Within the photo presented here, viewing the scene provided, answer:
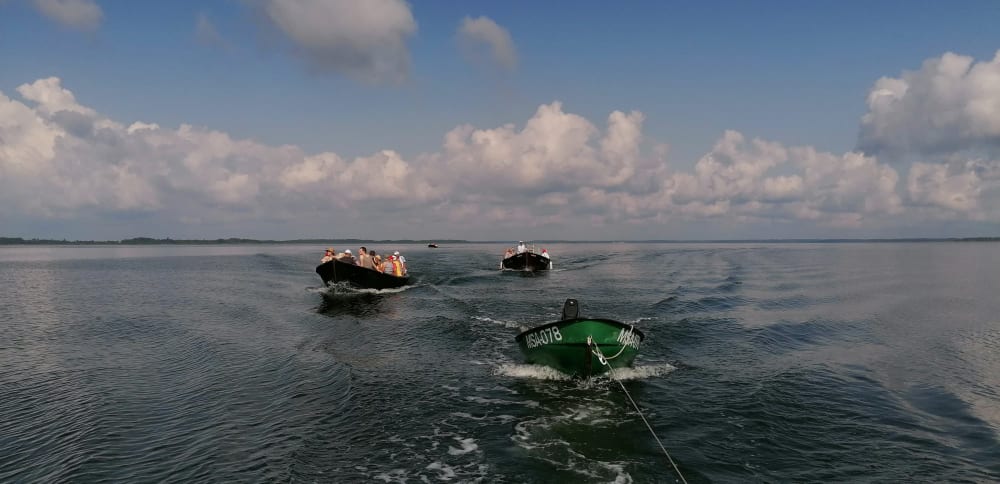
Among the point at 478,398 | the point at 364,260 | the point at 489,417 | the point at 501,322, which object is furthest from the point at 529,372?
the point at 364,260

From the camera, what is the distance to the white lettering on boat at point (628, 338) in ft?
44.9

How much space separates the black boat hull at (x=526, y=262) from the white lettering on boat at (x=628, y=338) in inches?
1471

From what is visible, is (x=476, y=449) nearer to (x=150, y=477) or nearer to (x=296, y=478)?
(x=296, y=478)

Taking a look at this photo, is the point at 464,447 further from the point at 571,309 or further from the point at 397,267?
the point at 397,267

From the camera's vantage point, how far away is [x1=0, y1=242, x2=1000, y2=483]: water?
915cm

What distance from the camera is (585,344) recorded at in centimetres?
1335

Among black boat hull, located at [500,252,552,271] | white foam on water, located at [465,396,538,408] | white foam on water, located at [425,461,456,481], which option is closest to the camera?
white foam on water, located at [425,461,456,481]

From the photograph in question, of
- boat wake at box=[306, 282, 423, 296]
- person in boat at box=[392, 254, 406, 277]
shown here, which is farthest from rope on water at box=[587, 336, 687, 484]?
person in boat at box=[392, 254, 406, 277]

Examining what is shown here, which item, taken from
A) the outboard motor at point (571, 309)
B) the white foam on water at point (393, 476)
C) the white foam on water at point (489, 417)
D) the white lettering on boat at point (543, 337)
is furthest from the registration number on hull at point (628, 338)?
the white foam on water at point (393, 476)

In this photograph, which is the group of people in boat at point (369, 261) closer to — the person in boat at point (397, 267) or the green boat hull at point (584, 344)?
the person in boat at point (397, 267)

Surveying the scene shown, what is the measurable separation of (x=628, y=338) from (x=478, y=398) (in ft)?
14.3

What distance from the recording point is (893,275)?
49812 mm

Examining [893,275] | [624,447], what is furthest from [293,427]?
[893,275]

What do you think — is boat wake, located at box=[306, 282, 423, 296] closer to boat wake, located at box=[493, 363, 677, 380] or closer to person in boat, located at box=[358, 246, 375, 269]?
person in boat, located at box=[358, 246, 375, 269]
